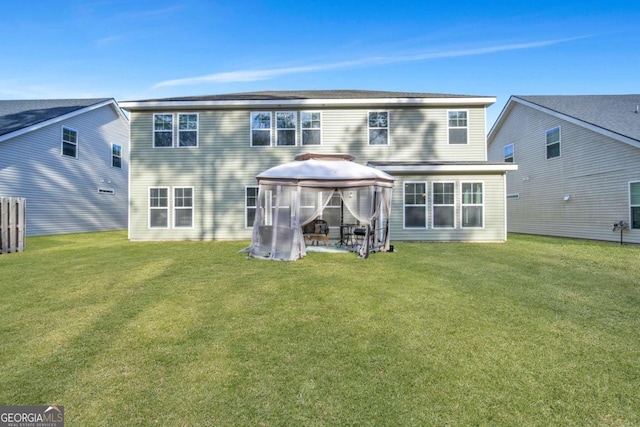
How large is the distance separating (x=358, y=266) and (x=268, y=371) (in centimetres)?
452

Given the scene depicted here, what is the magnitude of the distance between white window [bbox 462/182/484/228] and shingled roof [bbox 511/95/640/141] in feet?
16.4

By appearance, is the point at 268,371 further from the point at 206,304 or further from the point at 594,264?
the point at 594,264

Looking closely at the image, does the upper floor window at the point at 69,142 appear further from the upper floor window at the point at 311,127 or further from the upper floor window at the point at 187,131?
the upper floor window at the point at 311,127

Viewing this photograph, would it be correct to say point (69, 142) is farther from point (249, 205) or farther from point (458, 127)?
point (458, 127)

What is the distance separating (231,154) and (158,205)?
11.6 ft

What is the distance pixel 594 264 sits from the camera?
7090 millimetres

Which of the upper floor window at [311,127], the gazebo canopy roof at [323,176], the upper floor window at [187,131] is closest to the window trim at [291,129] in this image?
the upper floor window at [311,127]

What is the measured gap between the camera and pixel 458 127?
38.7 feet

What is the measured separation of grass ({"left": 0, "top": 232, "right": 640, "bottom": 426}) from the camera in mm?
2164

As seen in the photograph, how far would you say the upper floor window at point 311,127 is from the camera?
472 inches

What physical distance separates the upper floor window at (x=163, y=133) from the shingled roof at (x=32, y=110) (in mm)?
6050

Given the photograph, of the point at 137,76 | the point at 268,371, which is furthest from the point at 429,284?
the point at 137,76

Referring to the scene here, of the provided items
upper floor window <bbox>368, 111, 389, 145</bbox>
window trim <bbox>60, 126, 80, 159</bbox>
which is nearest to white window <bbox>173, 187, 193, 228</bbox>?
upper floor window <bbox>368, 111, 389, 145</bbox>

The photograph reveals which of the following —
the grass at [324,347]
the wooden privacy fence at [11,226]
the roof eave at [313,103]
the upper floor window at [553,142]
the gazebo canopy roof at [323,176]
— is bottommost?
the grass at [324,347]
